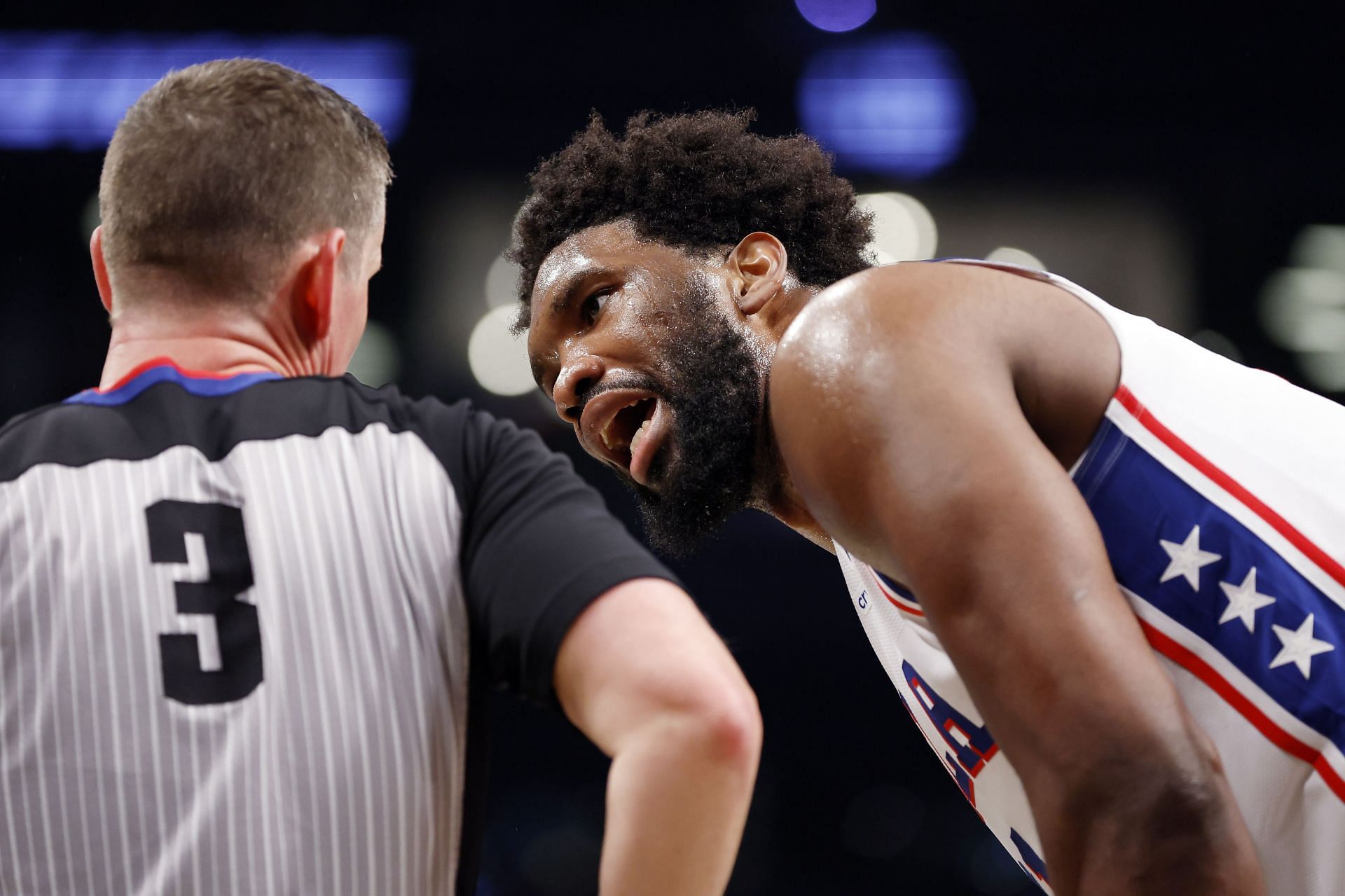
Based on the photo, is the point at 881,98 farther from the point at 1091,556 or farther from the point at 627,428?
the point at 1091,556

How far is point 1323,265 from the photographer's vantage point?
9.68ft

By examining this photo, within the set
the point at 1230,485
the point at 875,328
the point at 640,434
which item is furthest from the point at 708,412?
the point at 1230,485

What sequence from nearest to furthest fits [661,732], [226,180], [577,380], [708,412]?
[661,732] → [226,180] → [708,412] → [577,380]

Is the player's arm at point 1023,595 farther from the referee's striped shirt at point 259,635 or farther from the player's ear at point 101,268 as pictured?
the player's ear at point 101,268

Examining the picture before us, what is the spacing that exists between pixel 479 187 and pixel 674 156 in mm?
1510

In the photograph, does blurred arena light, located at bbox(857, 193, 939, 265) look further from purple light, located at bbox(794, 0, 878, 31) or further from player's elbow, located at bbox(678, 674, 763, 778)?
player's elbow, located at bbox(678, 674, 763, 778)

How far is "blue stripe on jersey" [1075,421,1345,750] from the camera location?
895 mm

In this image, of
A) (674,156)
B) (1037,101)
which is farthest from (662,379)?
(1037,101)

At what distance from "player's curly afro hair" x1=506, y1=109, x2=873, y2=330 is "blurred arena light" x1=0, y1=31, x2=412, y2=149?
54.3 inches

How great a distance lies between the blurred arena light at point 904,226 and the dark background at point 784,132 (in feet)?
0.11

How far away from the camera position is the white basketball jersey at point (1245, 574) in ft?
2.96

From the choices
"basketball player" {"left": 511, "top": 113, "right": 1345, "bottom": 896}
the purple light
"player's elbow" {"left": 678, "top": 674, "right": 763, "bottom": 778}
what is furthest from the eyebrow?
the purple light

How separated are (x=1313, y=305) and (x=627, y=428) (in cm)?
218

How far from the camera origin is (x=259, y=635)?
77 centimetres
